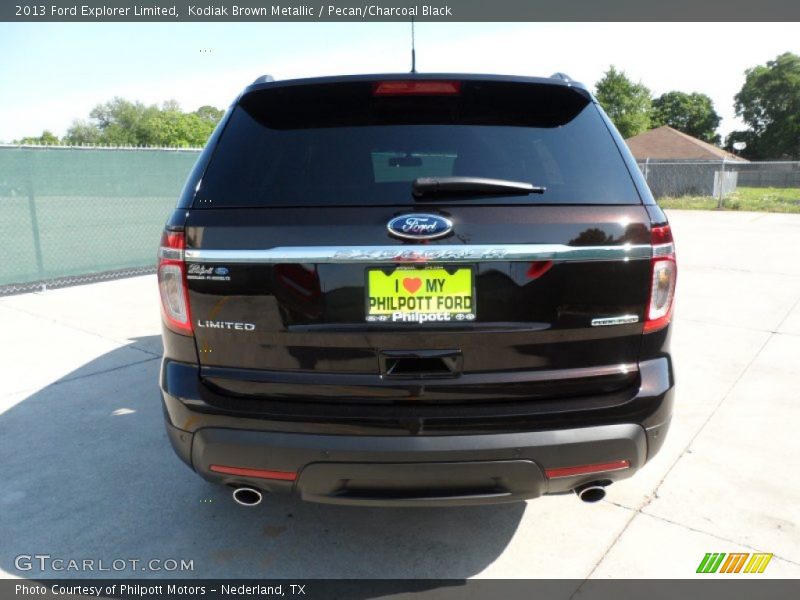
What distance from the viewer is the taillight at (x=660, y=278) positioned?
2.10 meters

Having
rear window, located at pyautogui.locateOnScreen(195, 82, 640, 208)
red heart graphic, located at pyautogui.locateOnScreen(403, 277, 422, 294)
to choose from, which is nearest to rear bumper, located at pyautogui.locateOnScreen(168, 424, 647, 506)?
red heart graphic, located at pyautogui.locateOnScreen(403, 277, 422, 294)

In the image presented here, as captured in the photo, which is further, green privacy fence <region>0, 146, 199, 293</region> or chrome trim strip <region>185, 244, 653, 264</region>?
green privacy fence <region>0, 146, 199, 293</region>

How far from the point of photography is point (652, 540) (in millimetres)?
2645

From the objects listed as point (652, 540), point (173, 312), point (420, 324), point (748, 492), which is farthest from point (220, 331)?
point (748, 492)

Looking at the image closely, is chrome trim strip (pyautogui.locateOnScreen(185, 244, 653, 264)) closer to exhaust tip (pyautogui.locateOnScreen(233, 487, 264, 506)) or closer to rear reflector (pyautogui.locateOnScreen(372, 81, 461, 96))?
rear reflector (pyautogui.locateOnScreen(372, 81, 461, 96))

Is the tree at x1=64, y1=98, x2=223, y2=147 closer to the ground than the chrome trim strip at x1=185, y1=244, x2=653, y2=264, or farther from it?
farther from it

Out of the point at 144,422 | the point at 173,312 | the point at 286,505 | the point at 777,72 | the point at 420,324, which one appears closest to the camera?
the point at 420,324

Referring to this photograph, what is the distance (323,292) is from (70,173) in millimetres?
8079

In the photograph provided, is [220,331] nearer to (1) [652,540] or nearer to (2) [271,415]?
(2) [271,415]

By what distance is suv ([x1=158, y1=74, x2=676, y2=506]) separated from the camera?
6.59 ft

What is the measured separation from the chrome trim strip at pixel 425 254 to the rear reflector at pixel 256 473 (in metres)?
0.72

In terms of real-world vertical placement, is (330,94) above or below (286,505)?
above

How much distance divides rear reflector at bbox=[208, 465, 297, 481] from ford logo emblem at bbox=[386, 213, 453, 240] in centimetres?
89

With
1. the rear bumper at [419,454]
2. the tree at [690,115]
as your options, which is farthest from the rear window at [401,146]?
the tree at [690,115]
